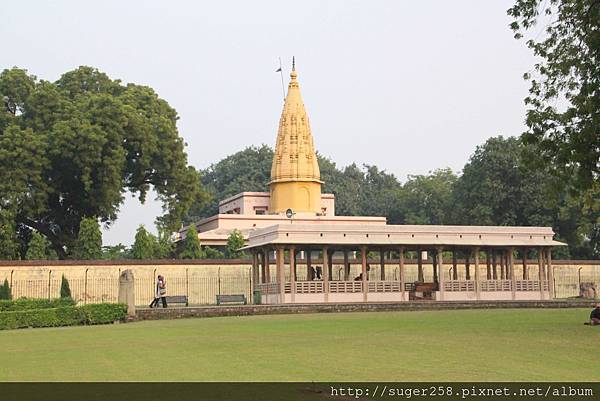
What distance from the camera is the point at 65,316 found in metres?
32.6

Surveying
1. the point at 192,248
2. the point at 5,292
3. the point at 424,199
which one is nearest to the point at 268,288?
the point at 192,248

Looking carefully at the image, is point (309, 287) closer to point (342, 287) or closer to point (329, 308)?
point (342, 287)

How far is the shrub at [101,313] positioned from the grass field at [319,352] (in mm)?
4205

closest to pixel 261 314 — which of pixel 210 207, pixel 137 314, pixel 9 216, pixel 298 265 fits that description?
pixel 137 314

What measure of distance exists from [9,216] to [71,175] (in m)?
4.88

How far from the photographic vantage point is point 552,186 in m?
24.5

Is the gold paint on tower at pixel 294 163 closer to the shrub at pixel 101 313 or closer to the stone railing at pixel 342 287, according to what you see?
the stone railing at pixel 342 287

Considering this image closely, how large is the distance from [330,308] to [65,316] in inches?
416

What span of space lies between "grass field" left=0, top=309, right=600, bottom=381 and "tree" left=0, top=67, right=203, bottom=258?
2000 cm

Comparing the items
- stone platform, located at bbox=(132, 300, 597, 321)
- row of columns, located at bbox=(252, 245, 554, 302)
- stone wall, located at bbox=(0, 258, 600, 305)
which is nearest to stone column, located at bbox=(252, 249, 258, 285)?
row of columns, located at bbox=(252, 245, 554, 302)

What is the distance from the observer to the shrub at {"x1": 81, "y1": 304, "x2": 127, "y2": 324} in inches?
1286
